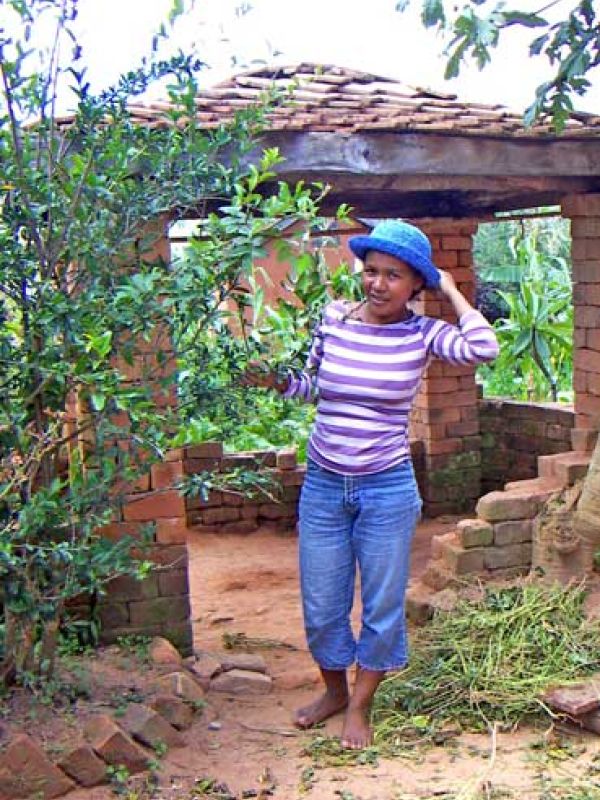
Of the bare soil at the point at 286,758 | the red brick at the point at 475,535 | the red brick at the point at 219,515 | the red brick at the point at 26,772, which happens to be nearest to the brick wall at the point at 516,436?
the red brick at the point at 219,515

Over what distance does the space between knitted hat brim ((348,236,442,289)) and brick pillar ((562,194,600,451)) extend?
8.12 ft

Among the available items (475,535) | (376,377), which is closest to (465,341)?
(376,377)

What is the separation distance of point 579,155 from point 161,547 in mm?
2885

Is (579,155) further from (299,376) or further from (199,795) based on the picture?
(199,795)

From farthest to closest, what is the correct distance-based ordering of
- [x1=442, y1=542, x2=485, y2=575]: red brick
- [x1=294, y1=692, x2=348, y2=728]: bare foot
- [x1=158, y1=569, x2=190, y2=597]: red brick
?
[x1=442, y1=542, x2=485, y2=575]: red brick
[x1=158, y1=569, x2=190, y2=597]: red brick
[x1=294, y1=692, x2=348, y2=728]: bare foot

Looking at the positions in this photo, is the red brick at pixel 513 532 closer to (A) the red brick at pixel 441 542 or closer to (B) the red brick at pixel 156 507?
(A) the red brick at pixel 441 542

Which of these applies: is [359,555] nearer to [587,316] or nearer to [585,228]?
[587,316]

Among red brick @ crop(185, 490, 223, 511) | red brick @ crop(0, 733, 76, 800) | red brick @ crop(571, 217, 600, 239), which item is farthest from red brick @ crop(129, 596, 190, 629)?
red brick @ crop(185, 490, 223, 511)

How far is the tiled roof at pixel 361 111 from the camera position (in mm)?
4883

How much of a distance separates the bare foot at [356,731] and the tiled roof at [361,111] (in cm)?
239

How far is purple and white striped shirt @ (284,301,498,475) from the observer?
3828mm

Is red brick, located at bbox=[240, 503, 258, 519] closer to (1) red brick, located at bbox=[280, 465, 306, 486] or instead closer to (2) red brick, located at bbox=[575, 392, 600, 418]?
(1) red brick, located at bbox=[280, 465, 306, 486]

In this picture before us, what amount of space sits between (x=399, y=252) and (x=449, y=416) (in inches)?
203

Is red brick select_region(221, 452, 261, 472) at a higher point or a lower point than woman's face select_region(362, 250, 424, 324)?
lower
